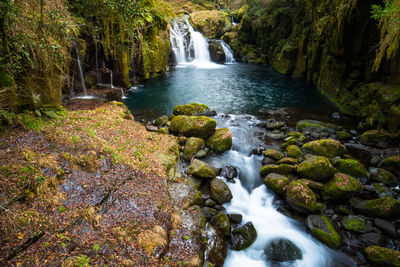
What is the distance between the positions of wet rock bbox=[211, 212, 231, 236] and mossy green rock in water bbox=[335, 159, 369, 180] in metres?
4.84

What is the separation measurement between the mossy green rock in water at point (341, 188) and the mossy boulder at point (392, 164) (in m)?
1.94

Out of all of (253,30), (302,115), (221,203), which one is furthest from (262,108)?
(253,30)

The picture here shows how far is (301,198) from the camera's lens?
19.9 ft

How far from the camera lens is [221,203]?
6.29 m

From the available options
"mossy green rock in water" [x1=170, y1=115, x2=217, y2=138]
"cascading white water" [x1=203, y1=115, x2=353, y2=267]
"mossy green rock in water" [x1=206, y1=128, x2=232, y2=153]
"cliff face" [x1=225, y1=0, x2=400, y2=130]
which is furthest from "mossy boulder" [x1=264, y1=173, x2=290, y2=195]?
"cliff face" [x1=225, y1=0, x2=400, y2=130]

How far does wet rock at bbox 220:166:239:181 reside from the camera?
7.59m

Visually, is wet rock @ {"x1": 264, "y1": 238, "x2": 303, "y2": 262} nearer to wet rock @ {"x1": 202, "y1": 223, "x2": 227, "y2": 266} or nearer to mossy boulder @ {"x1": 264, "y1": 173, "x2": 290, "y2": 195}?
wet rock @ {"x1": 202, "y1": 223, "x2": 227, "y2": 266}

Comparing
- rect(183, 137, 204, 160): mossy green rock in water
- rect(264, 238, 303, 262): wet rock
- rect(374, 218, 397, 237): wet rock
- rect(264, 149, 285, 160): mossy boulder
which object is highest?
rect(183, 137, 204, 160): mossy green rock in water

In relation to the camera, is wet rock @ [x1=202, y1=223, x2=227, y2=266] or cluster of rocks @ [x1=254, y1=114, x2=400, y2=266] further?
cluster of rocks @ [x1=254, y1=114, x2=400, y2=266]

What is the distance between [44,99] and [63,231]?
4.79m

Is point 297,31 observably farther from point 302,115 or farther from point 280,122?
point 280,122

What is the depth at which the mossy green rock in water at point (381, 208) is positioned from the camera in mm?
5652

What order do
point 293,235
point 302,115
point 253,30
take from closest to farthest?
1. point 293,235
2. point 302,115
3. point 253,30

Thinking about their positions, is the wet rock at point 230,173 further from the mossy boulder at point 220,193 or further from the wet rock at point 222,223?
the wet rock at point 222,223
